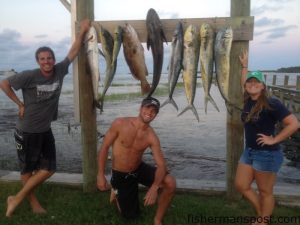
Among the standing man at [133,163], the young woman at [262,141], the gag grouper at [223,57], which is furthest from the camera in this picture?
the gag grouper at [223,57]

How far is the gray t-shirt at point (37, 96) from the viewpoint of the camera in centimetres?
447

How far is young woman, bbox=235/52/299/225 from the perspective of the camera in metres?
3.80

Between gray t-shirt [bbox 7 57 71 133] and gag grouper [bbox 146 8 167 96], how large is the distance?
1163mm

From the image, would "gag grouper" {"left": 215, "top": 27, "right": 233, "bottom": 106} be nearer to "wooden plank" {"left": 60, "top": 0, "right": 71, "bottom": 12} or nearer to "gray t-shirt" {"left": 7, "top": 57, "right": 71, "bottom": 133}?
"gray t-shirt" {"left": 7, "top": 57, "right": 71, "bottom": 133}

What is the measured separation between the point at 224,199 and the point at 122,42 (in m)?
2.45

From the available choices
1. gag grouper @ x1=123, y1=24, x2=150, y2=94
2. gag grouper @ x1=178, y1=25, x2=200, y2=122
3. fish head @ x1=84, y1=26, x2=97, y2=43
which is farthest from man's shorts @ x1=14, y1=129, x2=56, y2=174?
gag grouper @ x1=178, y1=25, x2=200, y2=122

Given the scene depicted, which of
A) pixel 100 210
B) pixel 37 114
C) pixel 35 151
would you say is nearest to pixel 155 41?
pixel 37 114

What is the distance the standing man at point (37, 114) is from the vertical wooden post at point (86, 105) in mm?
179

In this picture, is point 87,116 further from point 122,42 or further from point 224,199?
point 224,199

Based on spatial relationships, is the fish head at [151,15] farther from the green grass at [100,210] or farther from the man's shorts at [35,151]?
the green grass at [100,210]

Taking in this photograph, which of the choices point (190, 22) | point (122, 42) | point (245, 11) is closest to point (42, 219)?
point (122, 42)

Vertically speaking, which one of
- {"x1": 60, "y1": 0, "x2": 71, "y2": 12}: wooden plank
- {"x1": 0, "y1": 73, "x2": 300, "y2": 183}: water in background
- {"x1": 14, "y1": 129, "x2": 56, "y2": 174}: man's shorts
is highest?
{"x1": 60, "y1": 0, "x2": 71, "y2": 12}: wooden plank

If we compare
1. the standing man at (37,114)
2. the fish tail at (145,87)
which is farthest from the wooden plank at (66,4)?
the fish tail at (145,87)

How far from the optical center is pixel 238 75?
468cm
